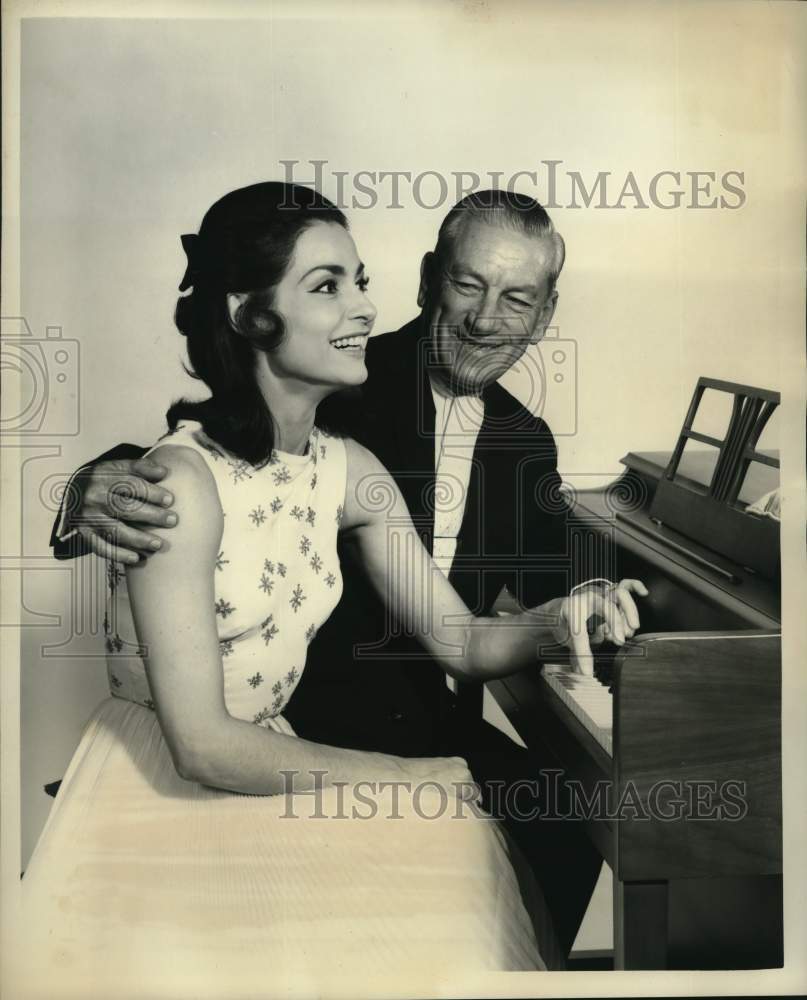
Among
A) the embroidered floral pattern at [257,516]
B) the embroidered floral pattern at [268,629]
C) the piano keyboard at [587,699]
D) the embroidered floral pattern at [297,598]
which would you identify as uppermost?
the embroidered floral pattern at [257,516]

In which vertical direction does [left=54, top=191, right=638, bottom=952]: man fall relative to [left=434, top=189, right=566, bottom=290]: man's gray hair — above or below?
below

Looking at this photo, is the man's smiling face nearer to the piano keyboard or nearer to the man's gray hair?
the man's gray hair

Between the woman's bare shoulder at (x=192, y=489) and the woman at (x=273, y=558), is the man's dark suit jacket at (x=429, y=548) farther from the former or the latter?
the woman's bare shoulder at (x=192, y=489)

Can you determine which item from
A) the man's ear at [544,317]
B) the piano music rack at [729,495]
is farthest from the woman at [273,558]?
the man's ear at [544,317]

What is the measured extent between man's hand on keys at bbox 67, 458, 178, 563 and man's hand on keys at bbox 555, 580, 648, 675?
2.70 feet

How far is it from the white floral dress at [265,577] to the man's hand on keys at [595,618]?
1.57 ft

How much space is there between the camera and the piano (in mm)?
2203

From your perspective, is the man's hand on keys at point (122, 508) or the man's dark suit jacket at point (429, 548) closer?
the man's hand on keys at point (122, 508)

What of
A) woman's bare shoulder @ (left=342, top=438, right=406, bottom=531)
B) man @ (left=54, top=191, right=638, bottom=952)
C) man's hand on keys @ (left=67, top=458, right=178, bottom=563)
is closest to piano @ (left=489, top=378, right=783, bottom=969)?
man @ (left=54, top=191, right=638, bottom=952)

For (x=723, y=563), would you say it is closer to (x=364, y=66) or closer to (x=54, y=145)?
(x=364, y=66)

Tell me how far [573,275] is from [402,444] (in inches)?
19.5

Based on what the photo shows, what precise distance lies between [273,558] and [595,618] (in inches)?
26.2

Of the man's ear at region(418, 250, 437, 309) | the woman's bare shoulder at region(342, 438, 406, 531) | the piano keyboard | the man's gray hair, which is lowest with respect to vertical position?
the piano keyboard

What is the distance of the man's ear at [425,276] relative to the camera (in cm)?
235
